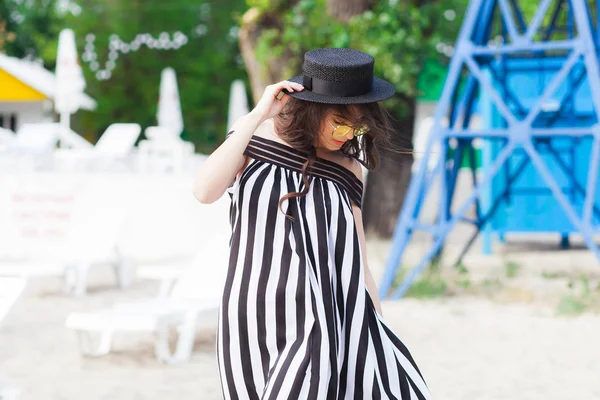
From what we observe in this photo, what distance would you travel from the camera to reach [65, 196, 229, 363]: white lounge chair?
231 inches

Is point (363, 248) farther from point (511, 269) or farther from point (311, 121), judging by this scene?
point (511, 269)

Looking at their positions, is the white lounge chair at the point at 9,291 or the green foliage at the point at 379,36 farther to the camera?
the green foliage at the point at 379,36

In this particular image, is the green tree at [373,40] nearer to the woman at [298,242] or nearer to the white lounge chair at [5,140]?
the white lounge chair at [5,140]

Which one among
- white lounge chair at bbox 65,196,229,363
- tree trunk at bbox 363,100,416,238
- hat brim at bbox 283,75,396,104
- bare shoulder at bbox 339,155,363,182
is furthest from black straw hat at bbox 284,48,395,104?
tree trunk at bbox 363,100,416,238

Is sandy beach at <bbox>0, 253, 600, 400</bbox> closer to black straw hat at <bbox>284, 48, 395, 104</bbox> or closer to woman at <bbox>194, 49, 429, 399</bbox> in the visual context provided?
woman at <bbox>194, 49, 429, 399</bbox>

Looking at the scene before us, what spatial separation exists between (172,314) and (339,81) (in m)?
3.50

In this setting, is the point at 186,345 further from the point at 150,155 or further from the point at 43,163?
the point at 150,155

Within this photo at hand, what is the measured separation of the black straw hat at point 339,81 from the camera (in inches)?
106

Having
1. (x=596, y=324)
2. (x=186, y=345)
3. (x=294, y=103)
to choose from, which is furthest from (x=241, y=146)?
(x=596, y=324)

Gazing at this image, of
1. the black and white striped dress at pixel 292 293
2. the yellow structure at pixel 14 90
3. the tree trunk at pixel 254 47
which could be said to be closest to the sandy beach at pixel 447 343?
the black and white striped dress at pixel 292 293

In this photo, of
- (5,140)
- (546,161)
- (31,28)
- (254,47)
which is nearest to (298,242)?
(546,161)

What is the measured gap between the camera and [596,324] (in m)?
7.17

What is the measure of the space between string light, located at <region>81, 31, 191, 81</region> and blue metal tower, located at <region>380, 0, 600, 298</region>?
24.9 m

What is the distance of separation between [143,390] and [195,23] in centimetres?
3075
